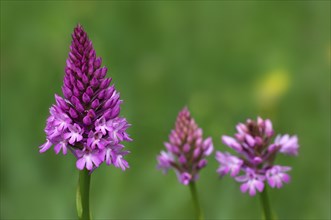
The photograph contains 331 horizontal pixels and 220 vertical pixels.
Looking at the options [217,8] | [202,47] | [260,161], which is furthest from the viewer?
[217,8]

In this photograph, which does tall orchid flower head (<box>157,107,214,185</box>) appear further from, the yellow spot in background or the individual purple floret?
the yellow spot in background

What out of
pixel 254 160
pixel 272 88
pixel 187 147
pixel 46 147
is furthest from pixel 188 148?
pixel 272 88

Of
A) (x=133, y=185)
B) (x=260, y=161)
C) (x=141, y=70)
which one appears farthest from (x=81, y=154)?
(x=141, y=70)

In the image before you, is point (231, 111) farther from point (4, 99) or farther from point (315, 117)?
point (4, 99)

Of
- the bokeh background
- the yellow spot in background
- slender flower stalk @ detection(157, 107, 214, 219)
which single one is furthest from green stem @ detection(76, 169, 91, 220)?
the yellow spot in background

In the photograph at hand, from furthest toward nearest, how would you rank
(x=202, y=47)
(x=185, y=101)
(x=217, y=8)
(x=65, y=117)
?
(x=217, y=8)
(x=202, y=47)
(x=185, y=101)
(x=65, y=117)

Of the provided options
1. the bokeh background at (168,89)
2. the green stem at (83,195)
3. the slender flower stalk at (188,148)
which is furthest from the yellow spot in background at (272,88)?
the green stem at (83,195)
